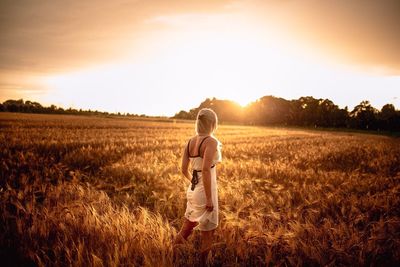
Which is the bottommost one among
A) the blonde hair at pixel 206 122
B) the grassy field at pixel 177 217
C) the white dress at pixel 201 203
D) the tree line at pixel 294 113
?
the grassy field at pixel 177 217

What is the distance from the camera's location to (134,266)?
2.41 metres

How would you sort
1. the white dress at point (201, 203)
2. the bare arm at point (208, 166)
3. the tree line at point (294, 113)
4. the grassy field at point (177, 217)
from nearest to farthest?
the grassy field at point (177, 217) → the bare arm at point (208, 166) → the white dress at point (201, 203) → the tree line at point (294, 113)

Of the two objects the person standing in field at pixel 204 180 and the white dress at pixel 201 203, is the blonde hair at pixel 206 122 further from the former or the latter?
the white dress at pixel 201 203

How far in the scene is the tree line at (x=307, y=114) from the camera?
7719 cm

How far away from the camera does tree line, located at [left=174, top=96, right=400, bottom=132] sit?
253ft

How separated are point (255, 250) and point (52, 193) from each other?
3981mm

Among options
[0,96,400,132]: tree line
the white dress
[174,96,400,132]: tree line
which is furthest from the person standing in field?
[174,96,400,132]: tree line

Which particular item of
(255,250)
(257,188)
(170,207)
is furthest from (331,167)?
(255,250)

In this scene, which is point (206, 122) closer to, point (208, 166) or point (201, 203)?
point (208, 166)

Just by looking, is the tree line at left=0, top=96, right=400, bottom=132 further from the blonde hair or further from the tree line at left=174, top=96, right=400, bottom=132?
the blonde hair

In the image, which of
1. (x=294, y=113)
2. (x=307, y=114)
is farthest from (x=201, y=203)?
(x=294, y=113)

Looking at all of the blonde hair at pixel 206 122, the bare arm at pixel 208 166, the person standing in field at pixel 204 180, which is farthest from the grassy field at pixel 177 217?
the blonde hair at pixel 206 122

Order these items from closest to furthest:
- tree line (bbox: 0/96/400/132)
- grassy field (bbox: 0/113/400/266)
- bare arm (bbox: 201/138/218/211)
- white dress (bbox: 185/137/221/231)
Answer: grassy field (bbox: 0/113/400/266)
bare arm (bbox: 201/138/218/211)
white dress (bbox: 185/137/221/231)
tree line (bbox: 0/96/400/132)

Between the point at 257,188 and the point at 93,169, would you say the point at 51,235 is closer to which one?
the point at 257,188
